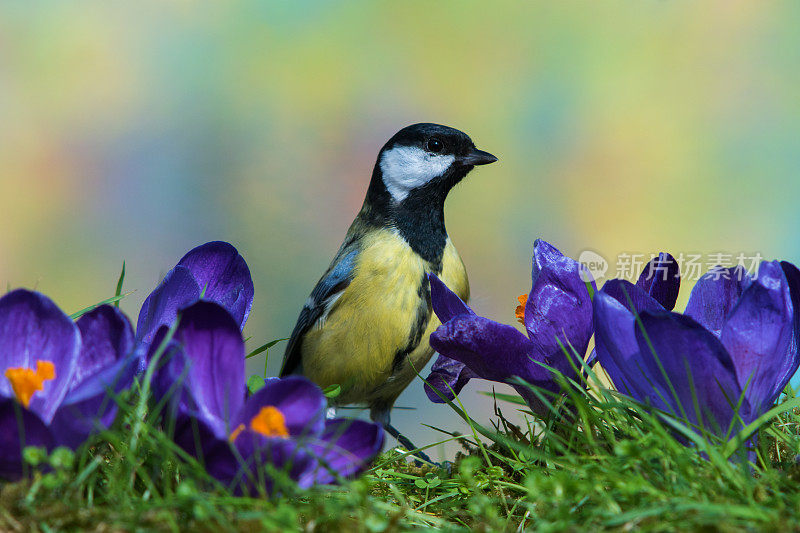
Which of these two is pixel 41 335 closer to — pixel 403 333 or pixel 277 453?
pixel 277 453

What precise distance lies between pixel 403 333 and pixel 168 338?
1.00m

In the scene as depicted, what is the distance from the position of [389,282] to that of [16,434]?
1107 mm

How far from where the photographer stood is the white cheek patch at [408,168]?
6.13ft

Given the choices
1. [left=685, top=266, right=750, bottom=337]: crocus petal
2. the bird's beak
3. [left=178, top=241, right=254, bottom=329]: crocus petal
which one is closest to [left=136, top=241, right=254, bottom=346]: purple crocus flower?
[left=178, top=241, right=254, bottom=329]: crocus petal

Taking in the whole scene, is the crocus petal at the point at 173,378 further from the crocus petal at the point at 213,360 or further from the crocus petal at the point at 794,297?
the crocus petal at the point at 794,297

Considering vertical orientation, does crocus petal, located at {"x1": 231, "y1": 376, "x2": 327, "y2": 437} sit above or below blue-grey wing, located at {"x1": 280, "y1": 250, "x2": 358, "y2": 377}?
above

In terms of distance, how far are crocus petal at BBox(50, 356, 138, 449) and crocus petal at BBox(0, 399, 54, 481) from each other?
0.05 feet

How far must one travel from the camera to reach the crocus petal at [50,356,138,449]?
604 millimetres

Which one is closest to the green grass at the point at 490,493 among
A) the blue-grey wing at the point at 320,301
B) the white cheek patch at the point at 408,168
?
the blue-grey wing at the point at 320,301

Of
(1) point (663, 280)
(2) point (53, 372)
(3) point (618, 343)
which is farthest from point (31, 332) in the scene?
(1) point (663, 280)

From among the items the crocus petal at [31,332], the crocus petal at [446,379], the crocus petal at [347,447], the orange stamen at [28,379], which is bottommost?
the crocus petal at [446,379]

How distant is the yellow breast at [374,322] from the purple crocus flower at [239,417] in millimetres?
967

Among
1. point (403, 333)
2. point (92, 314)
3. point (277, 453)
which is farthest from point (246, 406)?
point (403, 333)

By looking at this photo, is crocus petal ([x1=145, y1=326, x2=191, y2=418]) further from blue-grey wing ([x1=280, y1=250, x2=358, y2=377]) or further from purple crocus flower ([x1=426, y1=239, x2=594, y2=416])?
blue-grey wing ([x1=280, y1=250, x2=358, y2=377])
